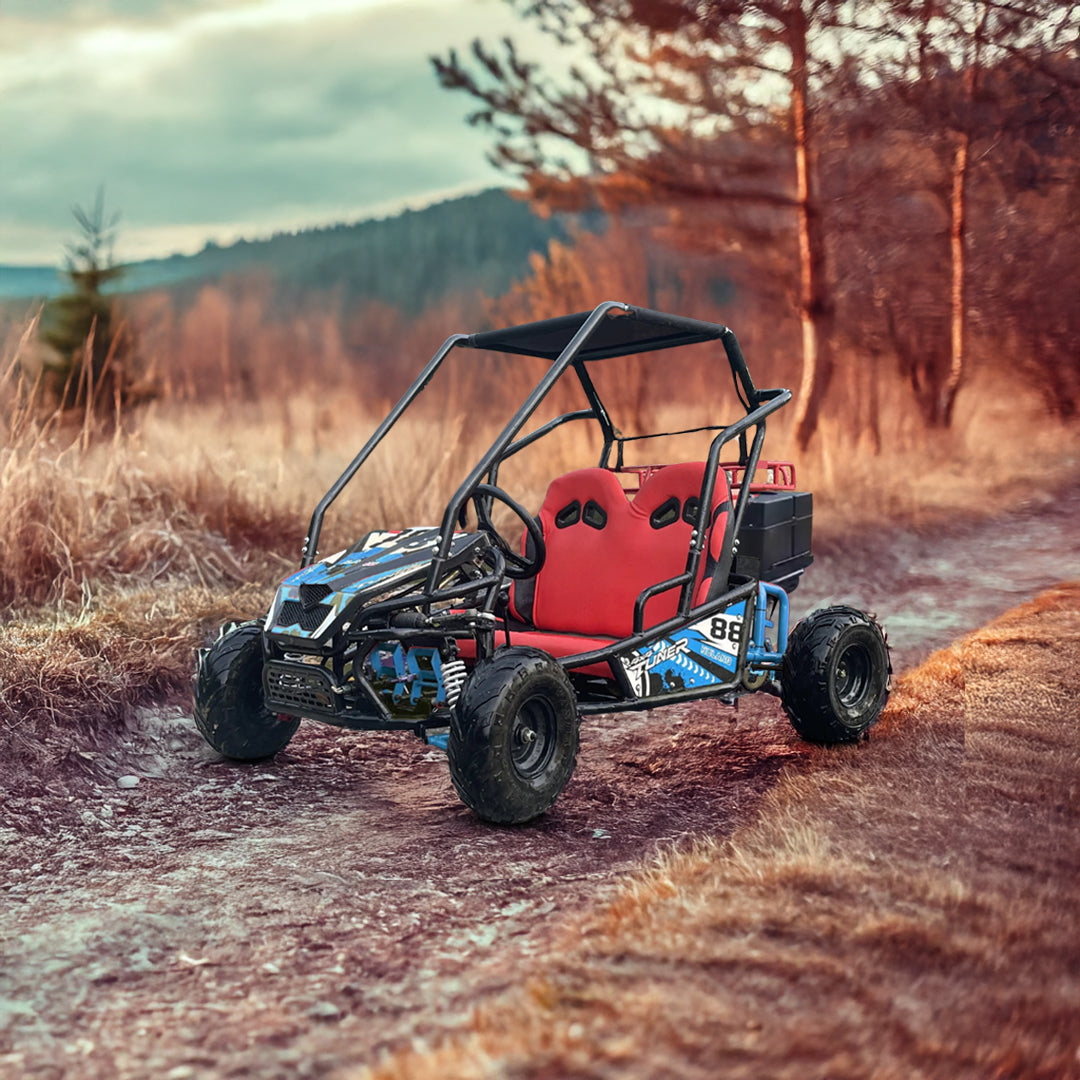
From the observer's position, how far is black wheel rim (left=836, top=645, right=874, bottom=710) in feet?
15.7

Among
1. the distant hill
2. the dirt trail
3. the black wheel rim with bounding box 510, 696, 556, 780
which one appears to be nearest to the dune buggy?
the black wheel rim with bounding box 510, 696, 556, 780

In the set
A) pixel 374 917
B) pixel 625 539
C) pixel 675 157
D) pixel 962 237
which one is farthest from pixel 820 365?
pixel 374 917

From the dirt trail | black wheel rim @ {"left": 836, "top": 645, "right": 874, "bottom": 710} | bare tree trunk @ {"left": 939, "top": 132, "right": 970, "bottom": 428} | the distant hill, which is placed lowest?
the dirt trail

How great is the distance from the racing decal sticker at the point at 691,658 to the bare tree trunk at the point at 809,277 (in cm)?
811

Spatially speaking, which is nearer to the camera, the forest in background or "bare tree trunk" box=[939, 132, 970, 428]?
the forest in background

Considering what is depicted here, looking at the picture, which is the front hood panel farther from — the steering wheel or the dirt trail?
the dirt trail

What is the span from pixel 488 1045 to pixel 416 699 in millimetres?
1845

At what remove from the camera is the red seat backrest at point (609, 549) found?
4621 mm

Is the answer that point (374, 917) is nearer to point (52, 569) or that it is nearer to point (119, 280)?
point (52, 569)

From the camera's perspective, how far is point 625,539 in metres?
4.70

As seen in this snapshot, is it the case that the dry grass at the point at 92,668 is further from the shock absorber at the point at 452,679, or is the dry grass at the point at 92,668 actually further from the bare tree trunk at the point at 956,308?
the bare tree trunk at the point at 956,308

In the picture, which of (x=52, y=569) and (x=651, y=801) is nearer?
(x=651, y=801)

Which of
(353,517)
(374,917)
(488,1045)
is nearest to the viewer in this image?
(488,1045)

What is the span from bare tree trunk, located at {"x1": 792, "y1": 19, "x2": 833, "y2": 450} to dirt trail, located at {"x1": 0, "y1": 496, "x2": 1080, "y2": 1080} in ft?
25.4
